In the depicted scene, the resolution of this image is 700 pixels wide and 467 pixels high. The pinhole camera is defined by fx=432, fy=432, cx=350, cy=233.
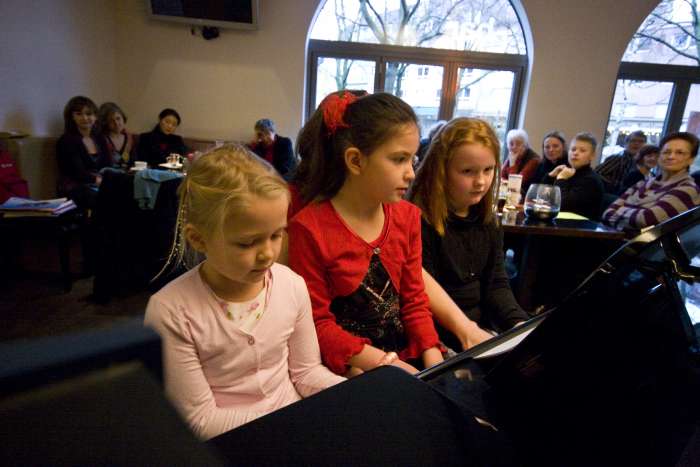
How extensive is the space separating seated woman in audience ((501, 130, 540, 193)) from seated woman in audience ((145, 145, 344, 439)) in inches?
151

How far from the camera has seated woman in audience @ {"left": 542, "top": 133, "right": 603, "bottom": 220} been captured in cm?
313

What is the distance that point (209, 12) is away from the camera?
15.9ft

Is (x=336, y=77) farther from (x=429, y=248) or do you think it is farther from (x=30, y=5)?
(x=429, y=248)

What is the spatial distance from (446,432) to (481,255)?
1.13m

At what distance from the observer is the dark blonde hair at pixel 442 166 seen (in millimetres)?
1317

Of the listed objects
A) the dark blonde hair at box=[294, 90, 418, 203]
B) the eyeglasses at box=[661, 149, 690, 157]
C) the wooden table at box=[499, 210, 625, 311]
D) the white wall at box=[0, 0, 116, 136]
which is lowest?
the wooden table at box=[499, 210, 625, 311]

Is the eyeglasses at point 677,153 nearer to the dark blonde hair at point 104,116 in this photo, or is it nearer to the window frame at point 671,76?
the window frame at point 671,76

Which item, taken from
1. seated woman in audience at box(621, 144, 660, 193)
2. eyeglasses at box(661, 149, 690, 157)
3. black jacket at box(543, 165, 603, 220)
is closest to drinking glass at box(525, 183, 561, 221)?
black jacket at box(543, 165, 603, 220)

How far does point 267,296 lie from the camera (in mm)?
866

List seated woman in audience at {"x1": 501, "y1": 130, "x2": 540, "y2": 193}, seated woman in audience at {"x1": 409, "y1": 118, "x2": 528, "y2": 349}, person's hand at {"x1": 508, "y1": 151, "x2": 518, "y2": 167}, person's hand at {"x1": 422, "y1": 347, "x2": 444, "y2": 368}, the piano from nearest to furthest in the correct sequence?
1. the piano
2. person's hand at {"x1": 422, "y1": 347, "x2": 444, "y2": 368}
3. seated woman in audience at {"x1": 409, "y1": 118, "x2": 528, "y2": 349}
4. seated woman in audience at {"x1": 501, "y1": 130, "x2": 540, "y2": 193}
5. person's hand at {"x1": 508, "y1": 151, "x2": 518, "y2": 167}

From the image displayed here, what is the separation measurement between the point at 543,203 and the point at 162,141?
A: 13.2 ft

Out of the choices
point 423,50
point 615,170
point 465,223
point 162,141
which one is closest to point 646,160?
point 615,170

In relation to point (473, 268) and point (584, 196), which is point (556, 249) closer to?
point (584, 196)

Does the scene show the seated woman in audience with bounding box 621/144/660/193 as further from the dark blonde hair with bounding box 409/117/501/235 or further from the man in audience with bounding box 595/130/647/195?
the dark blonde hair with bounding box 409/117/501/235
